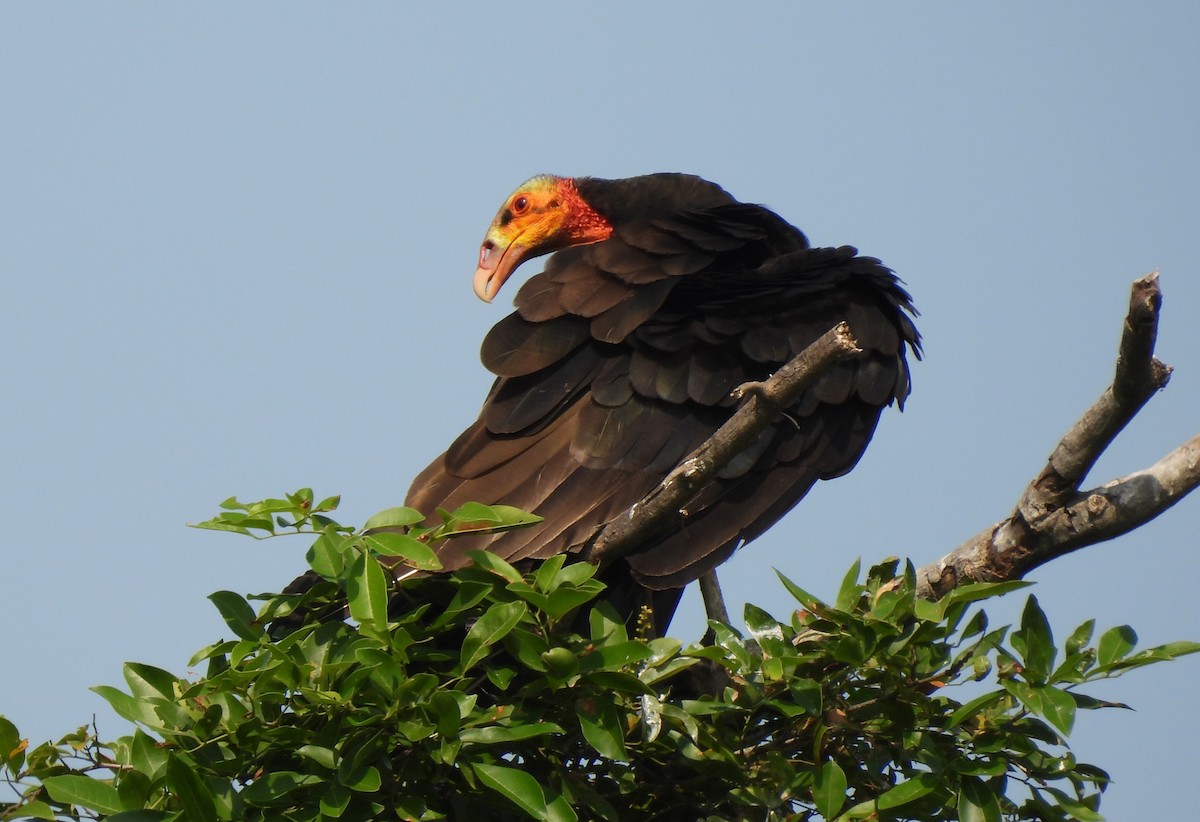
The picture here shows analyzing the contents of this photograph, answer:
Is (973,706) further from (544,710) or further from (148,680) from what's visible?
(148,680)

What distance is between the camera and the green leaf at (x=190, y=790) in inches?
112

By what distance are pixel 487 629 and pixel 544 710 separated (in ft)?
1.03

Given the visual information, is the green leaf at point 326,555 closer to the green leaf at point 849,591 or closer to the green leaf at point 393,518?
the green leaf at point 393,518

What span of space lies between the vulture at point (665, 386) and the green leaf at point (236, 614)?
56 cm

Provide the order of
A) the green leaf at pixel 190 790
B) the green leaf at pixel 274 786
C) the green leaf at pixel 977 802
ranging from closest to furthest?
the green leaf at pixel 190 790 < the green leaf at pixel 274 786 < the green leaf at pixel 977 802

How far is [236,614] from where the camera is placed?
3287mm

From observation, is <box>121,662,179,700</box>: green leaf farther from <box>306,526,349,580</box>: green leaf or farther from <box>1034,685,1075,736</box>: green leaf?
<box>1034,685,1075,736</box>: green leaf

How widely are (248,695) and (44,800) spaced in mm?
554

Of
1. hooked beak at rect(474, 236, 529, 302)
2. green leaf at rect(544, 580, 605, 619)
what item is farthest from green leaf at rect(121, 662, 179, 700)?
hooked beak at rect(474, 236, 529, 302)

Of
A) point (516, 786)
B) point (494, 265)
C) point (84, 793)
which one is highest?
point (494, 265)

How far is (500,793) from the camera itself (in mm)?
3064

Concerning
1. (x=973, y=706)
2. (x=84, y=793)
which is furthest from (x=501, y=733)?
(x=973, y=706)

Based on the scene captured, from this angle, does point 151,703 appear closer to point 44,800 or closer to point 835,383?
point 44,800

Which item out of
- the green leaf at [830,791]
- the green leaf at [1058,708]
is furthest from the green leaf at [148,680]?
the green leaf at [1058,708]
